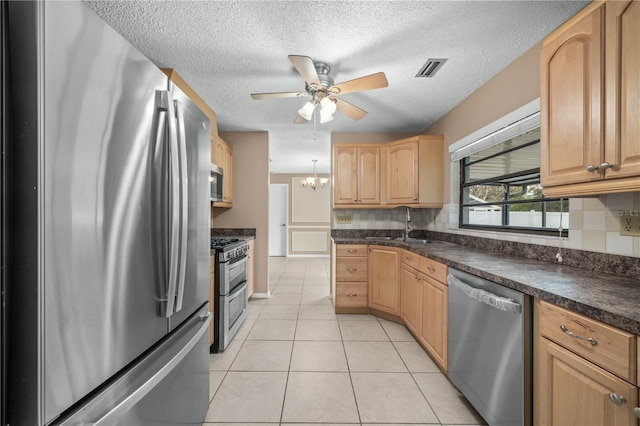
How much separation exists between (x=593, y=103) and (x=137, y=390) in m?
2.14

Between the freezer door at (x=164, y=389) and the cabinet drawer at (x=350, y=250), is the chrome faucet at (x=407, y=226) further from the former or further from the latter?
the freezer door at (x=164, y=389)

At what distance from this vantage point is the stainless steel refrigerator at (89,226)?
60 cm

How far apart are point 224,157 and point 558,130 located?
335 cm

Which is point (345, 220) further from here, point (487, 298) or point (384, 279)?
point (487, 298)

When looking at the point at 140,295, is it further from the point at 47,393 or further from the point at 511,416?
the point at 511,416

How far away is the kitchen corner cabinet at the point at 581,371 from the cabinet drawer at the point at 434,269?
0.80m

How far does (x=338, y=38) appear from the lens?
1.84 metres

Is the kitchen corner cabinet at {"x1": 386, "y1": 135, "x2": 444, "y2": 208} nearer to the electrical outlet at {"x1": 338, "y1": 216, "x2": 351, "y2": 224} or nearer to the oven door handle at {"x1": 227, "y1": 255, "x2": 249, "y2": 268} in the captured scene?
the electrical outlet at {"x1": 338, "y1": 216, "x2": 351, "y2": 224}

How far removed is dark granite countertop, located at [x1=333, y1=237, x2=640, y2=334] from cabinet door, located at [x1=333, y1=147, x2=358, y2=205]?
185cm

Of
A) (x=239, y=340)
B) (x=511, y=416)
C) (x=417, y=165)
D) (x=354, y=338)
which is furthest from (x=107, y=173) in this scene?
(x=417, y=165)


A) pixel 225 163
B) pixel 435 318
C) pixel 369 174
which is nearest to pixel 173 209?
pixel 435 318

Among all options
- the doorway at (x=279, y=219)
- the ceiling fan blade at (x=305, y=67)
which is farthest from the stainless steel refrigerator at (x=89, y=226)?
the doorway at (x=279, y=219)

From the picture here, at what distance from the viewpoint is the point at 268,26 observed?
5.72 feet

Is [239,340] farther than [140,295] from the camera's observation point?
Yes
